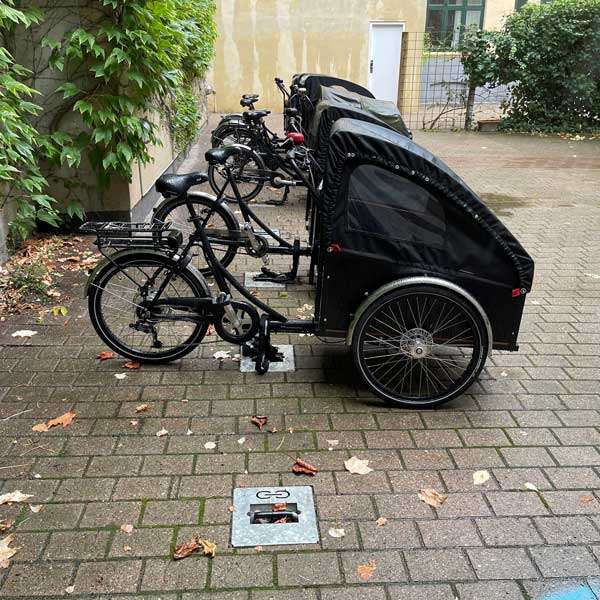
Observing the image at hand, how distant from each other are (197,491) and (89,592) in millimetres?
705

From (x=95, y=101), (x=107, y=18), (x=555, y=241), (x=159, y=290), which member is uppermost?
(x=107, y=18)

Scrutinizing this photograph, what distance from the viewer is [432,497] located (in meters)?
3.15

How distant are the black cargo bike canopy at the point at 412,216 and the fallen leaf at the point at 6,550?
218cm

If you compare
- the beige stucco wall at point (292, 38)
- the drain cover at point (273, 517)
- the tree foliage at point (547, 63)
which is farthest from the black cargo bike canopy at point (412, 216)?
the beige stucco wall at point (292, 38)

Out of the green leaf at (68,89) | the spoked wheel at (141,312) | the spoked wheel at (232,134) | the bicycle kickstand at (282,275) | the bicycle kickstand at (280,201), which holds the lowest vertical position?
the bicycle kickstand at (280,201)

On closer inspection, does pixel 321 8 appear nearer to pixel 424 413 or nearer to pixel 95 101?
pixel 95 101

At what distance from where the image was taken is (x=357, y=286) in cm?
383

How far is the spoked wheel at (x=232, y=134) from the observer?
8.80 m

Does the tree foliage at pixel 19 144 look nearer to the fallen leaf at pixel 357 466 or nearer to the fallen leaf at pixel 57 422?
the fallen leaf at pixel 57 422

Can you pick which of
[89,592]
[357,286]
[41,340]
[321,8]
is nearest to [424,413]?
[357,286]

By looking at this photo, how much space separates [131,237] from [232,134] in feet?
17.8

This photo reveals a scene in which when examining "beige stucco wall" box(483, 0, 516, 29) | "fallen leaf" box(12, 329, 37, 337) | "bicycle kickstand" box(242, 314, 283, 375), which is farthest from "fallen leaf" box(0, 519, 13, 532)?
"beige stucco wall" box(483, 0, 516, 29)

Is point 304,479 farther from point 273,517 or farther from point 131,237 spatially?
point 131,237

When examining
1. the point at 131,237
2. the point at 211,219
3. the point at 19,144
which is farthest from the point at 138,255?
the point at 19,144
